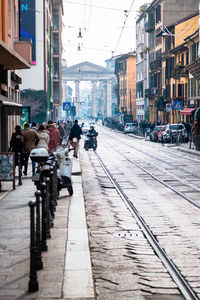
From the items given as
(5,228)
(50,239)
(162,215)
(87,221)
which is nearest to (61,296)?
(50,239)

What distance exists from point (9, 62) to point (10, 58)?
143 centimetres

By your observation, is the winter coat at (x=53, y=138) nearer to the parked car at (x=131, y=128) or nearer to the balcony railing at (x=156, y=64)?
the balcony railing at (x=156, y=64)

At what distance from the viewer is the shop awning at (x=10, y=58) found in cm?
1754

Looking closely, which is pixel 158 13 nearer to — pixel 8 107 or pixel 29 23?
pixel 29 23

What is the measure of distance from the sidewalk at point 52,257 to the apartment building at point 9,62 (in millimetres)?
7808

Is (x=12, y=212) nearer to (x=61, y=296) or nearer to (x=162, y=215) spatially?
(x=162, y=215)

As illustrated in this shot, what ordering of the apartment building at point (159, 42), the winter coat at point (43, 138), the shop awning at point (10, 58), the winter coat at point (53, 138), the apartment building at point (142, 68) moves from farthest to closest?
the apartment building at point (142, 68), the apartment building at point (159, 42), the winter coat at point (53, 138), the winter coat at point (43, 138), the shop awning at point (10, 58)

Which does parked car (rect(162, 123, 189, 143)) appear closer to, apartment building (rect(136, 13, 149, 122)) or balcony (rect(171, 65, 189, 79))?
balcony (rect(171, 65, 189, 79))

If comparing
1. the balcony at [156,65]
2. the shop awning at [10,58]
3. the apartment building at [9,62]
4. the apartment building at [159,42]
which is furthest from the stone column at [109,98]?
the shop awning at [10,58]

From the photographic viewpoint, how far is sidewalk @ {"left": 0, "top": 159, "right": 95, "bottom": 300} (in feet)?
19.5

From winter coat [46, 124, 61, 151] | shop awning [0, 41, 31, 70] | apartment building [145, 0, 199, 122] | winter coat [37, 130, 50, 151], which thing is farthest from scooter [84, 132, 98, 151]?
apartment building [145, 0, 199, 122]

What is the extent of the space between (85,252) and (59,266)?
0.83m

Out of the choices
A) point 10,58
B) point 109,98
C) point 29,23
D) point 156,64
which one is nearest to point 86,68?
point 109,98

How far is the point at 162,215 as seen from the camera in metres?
11.3
